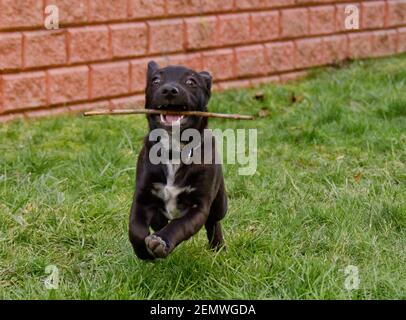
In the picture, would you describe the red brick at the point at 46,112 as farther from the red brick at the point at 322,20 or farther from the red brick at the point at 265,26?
the red brick at the point at 322,20

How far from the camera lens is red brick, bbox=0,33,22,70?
23.7 ft

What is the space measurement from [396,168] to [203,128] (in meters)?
2.31

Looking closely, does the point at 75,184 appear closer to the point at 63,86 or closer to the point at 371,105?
the point at 63,86

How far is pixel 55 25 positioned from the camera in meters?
7.52

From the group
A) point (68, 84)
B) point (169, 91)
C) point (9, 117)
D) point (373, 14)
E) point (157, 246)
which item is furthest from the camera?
point (373, 14)

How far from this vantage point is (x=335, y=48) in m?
9.95

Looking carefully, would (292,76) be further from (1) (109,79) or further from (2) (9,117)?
(2) (9,117)

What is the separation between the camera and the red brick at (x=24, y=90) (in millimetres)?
7359

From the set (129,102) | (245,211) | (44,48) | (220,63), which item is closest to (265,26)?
(220,63)

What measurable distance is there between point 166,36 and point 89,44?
90cm

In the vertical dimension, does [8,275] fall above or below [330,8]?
below

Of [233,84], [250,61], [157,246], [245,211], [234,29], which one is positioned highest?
[234,29]
